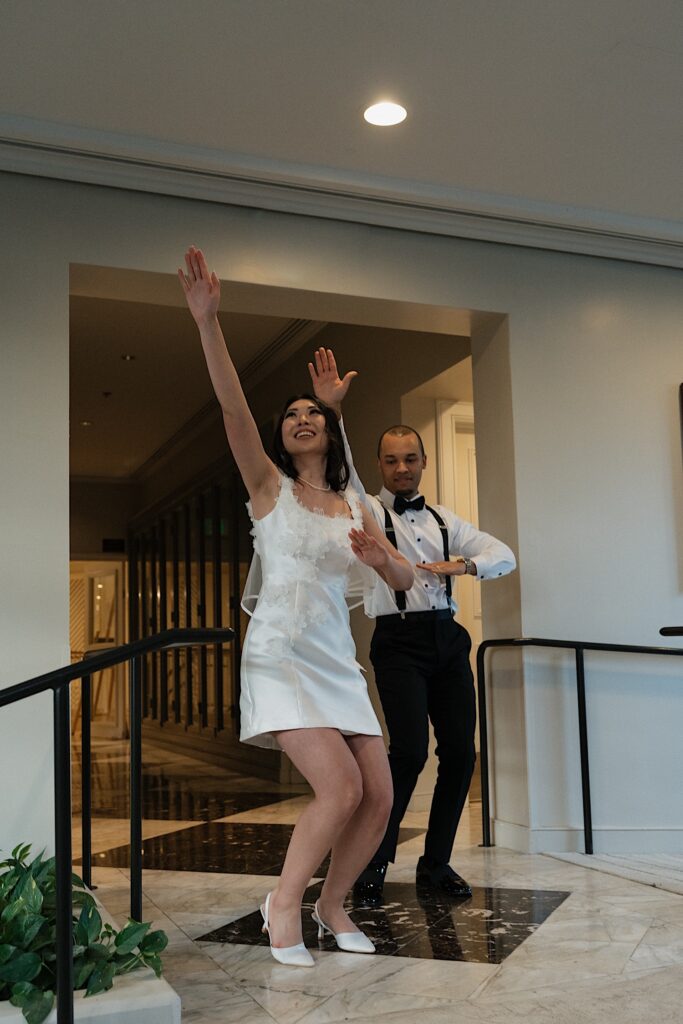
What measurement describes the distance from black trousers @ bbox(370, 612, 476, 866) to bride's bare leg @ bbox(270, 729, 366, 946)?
850 mm

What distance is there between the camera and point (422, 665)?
3615mm

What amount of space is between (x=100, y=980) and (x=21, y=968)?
0.17 meters

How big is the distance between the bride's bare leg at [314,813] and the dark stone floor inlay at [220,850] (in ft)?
3.83

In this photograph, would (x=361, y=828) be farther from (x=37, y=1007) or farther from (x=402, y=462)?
(x=402, y=462)

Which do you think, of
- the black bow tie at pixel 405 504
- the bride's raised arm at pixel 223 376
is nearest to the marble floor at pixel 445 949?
the bride's raised arm at pixel 223 376

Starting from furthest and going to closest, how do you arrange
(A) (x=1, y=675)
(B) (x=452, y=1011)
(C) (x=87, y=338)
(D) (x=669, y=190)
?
(C) (x=87, y=338)
(D) (x=669, y=190)
(A) (x=1, y=675)
(B) (x=452, y=1011)

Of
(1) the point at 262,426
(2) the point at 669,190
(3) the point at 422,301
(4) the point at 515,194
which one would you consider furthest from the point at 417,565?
(1) the point at 262,426

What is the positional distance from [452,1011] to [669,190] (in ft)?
11.0

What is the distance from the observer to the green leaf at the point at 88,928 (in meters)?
2.30

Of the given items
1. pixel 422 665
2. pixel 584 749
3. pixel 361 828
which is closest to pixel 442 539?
pixel 422 665

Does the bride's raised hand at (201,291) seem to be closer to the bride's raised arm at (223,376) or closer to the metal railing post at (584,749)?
the bride's raised arm at (223,376)

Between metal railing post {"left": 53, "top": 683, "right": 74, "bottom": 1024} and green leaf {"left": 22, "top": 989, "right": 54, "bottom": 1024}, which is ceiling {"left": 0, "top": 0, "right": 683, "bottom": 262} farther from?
green leaf {"left": 22, "top": 989, "right": 54, "bottom": 1024}

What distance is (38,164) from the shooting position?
3.75 meters

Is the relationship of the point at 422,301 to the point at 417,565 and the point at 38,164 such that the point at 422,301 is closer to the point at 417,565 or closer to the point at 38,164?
the point at 417,565
